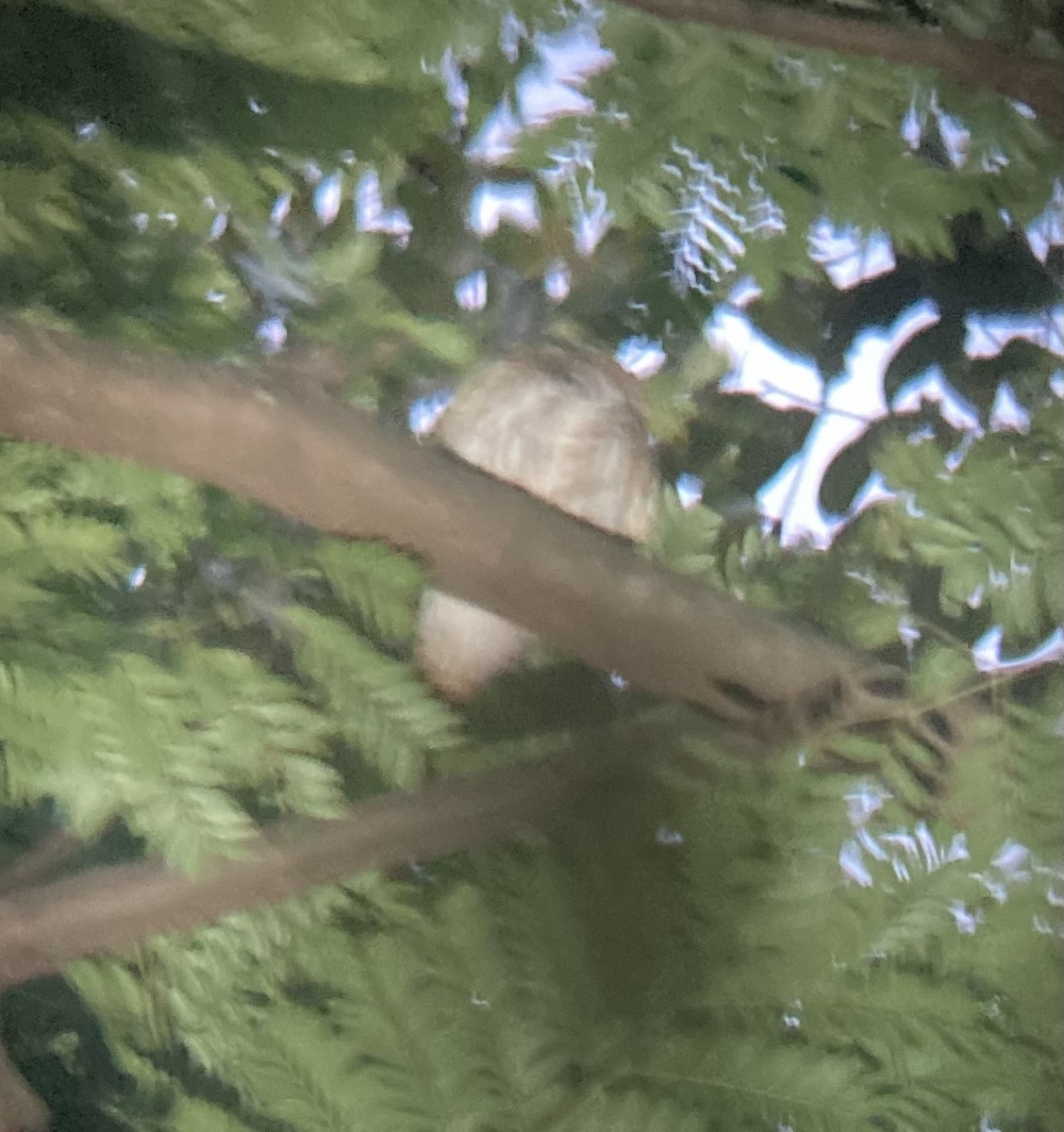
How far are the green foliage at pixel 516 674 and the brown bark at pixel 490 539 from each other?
0.05 ft

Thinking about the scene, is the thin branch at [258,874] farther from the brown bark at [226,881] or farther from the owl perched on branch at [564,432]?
the owl perched on branch at [564,432]

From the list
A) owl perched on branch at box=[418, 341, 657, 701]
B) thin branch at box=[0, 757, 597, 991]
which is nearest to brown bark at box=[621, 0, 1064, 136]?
owl perched on branch at box=[418, 341, 657, 701]

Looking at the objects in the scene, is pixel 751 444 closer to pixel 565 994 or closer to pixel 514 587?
pixel 514 587

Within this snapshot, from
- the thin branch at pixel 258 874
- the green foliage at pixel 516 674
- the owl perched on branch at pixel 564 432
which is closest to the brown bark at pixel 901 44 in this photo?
the green foliage at pixel 516 674

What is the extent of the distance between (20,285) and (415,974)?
336 mm

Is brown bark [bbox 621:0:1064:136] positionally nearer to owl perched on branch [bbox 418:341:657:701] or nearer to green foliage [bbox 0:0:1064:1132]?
green foliage [bbox 0:0:1064:1132]

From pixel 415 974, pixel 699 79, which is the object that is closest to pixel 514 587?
pixel 415 974

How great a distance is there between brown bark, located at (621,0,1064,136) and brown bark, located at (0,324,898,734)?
0.83ft

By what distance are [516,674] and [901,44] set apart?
0.36 meters

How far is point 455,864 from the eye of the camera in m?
0.41

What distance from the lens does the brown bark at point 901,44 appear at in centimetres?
47

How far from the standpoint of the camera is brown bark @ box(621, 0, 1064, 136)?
468 millimetres

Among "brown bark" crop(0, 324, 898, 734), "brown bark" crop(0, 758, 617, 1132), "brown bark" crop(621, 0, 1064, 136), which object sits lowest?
"brown bark" crop(0, 758, 617, 1132)

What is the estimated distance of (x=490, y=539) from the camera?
0.43 metres
